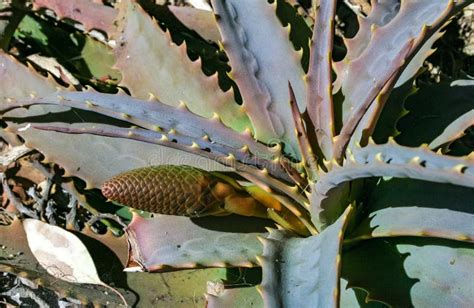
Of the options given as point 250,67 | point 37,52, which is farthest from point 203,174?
point 37,52

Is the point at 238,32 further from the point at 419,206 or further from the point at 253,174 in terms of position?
the point at 419,206

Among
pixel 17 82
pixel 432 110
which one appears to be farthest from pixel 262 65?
pixel 17 82

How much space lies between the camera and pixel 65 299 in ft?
4.54

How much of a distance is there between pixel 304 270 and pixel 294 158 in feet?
0.80

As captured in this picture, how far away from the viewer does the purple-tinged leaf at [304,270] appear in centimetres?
89

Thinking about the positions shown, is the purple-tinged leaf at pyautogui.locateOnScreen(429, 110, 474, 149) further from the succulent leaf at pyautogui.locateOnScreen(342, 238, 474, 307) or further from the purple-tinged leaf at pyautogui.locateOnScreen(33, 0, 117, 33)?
the purple-tinged leaf at pyautogui.locateOnScreen(33, 0, 117, 33)

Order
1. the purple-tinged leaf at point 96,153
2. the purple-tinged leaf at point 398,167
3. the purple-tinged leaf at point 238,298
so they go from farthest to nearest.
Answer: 1. the purple-tinged leaf at point 96,153
2. the purple-tinged leaf at point 238,298
3. the purple-tinged leaf at point 398,167

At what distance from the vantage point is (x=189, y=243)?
113 centimetres

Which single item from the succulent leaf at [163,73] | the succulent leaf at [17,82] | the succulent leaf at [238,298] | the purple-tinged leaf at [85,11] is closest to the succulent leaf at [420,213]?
the succulent leaf at [238,298]

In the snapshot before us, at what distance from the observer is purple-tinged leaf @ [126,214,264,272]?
3.56 ft

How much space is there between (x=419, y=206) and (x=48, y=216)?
89 cm

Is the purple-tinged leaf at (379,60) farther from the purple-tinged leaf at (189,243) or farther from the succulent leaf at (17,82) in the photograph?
the succulent leaf at (17,82)

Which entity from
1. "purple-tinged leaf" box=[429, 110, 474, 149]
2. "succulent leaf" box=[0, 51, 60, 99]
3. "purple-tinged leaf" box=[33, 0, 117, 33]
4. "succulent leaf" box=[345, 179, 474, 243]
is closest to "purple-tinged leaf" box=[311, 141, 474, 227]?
"succulent leaf" box=[345, 179, 474, 243]

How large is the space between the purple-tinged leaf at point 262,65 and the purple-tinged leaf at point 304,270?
0.69 feet
